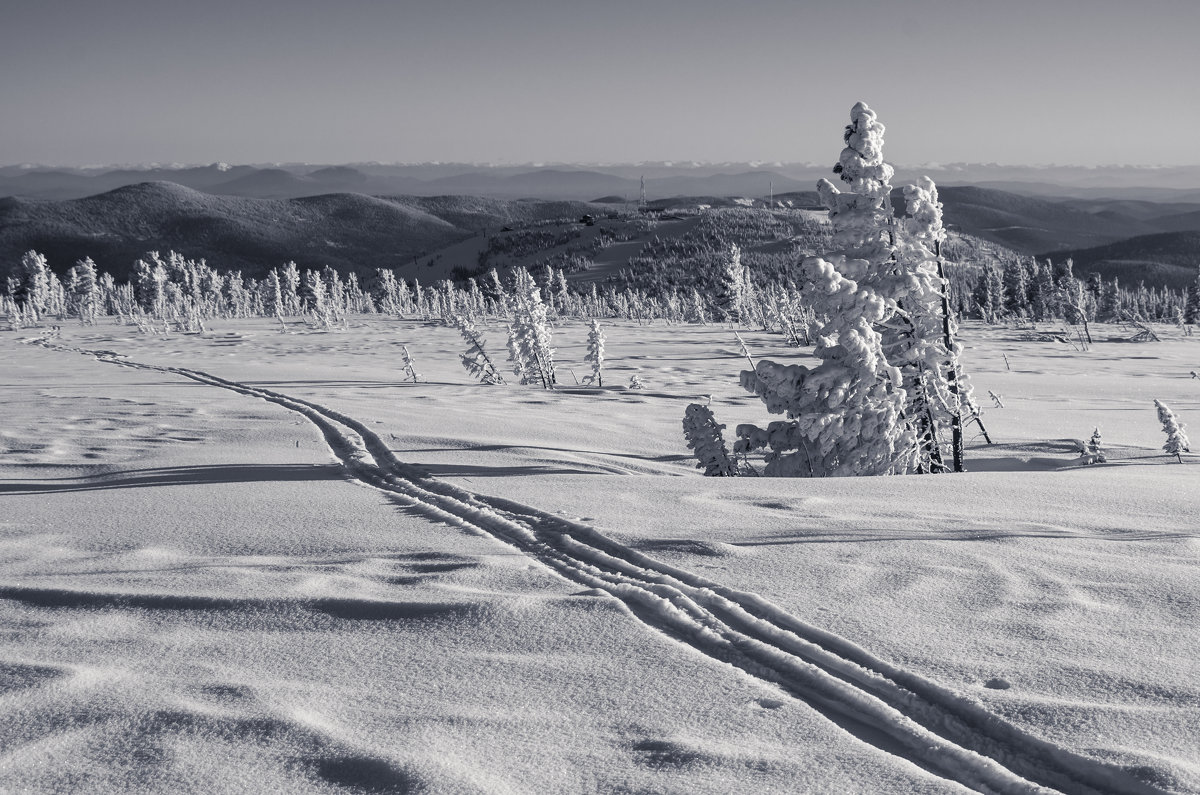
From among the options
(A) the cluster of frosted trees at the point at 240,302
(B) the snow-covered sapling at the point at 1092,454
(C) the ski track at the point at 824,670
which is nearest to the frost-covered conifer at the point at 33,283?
(A) the cluster of frosted trees at the point at 240,302

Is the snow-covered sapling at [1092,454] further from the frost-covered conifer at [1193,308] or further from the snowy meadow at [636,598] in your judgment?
the frost-covered conifer at [1193,308]

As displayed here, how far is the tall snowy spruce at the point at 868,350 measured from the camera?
54.6 ft

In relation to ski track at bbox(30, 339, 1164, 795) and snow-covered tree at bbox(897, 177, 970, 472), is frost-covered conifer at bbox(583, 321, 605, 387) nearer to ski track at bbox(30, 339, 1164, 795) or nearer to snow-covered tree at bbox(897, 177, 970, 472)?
snow-covered tree at bbox(897, 177, 970, 472)

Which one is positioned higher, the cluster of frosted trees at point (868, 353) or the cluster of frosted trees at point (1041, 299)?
the cluster of frosted trees at point (868, 353)

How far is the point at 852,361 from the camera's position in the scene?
650 inches

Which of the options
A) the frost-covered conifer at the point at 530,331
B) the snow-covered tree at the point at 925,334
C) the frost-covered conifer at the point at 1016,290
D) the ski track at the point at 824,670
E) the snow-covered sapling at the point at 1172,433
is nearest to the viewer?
the ski track at the point at 824,670

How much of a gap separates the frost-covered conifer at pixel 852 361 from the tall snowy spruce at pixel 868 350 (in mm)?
22

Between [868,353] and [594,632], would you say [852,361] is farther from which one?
[594,632]

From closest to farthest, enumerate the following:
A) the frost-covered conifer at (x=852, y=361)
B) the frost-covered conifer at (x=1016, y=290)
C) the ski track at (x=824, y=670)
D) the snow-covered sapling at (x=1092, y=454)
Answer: the ski track at (x=824, y=670)
the frost-covered conifer at (x=852, y=361)
the snow-covered sapling at (x=1092, y=454)
the frost-covered conifer at (x=1016, y=290)

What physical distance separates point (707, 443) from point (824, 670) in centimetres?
1245

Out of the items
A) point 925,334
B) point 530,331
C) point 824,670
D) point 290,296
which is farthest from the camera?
point 290,296

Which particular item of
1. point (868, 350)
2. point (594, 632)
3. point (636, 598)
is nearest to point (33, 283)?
point (868, 350)

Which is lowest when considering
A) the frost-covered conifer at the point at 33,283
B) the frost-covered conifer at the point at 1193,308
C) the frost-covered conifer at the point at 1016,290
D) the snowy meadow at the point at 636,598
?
the frost-covered conifer at the point at 1193,308

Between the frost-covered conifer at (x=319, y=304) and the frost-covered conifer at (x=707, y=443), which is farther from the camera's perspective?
the frost-covered conifer at (x=319, y=304)
